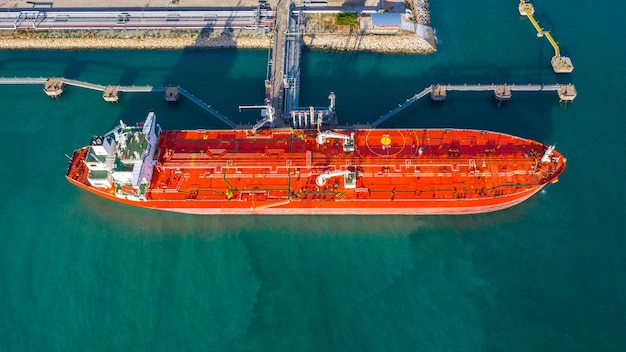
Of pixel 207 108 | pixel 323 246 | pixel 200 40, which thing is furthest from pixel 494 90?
pixel 200 40

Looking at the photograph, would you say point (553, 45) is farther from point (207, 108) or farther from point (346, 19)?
point (207, 108)

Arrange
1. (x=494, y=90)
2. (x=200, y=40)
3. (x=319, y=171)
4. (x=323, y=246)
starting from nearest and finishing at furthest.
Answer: (x=323, y=246) < (x=319, y=171) < (x=494, y=90) < (x=200, y=40)

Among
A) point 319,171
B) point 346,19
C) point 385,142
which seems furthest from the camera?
point 346,19

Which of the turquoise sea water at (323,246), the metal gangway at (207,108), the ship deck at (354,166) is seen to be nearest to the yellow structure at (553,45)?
the turquoise sea water at (323,246)

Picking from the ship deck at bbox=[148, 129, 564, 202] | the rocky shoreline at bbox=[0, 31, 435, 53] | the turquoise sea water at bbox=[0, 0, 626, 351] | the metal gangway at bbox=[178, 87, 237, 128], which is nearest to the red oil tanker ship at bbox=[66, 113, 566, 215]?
the ship deck at bbox=[148, 129, 564, 202]

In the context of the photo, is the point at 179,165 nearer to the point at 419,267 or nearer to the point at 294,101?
the point at 294,101

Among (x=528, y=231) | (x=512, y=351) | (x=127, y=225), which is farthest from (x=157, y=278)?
(x=528, y=231)

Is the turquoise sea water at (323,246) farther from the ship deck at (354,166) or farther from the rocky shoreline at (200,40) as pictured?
the ship deck at (354,166)

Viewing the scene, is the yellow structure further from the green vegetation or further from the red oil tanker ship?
the green vegetation
